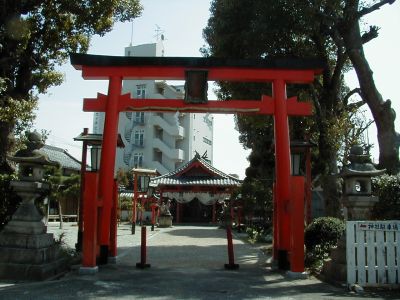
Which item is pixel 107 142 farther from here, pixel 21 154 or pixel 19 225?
pixel 19 225

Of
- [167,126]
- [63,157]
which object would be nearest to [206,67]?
[63,157]

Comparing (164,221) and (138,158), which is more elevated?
(138,158)

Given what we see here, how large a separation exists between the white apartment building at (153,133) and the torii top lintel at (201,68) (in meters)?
40.5

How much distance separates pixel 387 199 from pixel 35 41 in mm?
11095

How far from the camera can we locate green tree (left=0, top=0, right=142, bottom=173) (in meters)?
11.1

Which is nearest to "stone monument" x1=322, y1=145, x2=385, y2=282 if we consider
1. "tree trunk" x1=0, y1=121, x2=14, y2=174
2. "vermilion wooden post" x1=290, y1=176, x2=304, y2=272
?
"vermilion wooden post" x1=290, y1=176, x2=304, y2=272

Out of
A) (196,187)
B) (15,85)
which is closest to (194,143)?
(196,187)

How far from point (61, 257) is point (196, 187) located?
82.5 ft

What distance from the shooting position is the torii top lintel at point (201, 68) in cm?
1021

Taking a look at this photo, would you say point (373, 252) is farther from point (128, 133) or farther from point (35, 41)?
point (128, 133)

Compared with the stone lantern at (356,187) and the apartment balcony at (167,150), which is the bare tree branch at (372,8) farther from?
the apartment balcony at (167,150)

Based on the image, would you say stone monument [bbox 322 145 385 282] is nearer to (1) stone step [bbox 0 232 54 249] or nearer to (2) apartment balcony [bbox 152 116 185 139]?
(1) stone step [bbox 0 232 54 249]

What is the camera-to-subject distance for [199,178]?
3509cm

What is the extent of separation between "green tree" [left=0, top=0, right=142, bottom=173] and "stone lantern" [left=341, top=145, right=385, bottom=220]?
8055 millimetres
